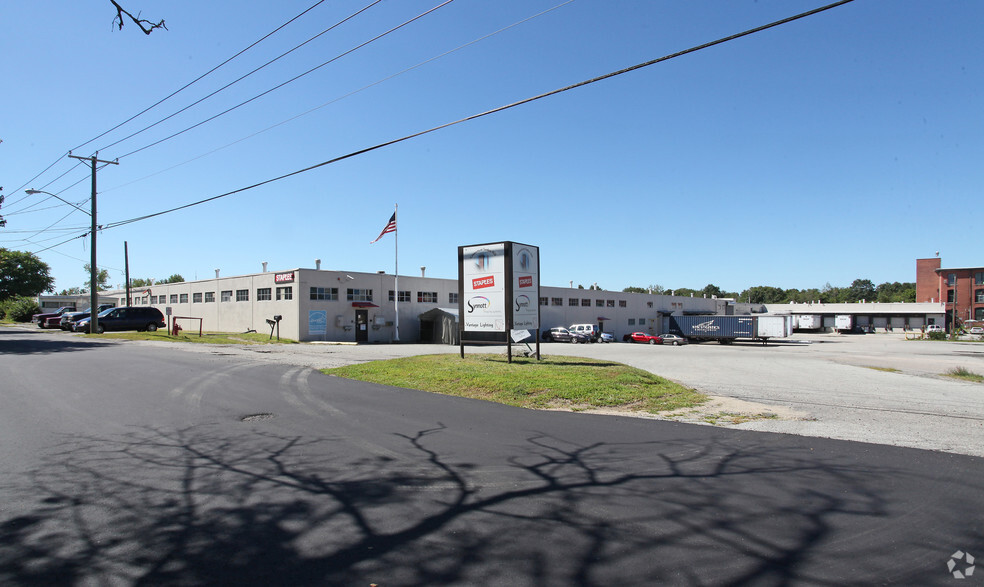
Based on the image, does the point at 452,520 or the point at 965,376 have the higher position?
Result: the point at 452,520

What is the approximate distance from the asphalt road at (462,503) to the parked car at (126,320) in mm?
32245

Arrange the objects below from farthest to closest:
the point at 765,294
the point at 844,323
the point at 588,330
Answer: the point at 765,294
the point at 844,323
the point at 588,330

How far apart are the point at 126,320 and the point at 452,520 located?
1579 inches

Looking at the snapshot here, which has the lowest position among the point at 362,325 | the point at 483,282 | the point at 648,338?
the point at 648,338

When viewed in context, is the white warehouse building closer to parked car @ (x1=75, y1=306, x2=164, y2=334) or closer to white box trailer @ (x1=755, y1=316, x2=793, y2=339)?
parked car @ (x1=75, y1=306, x2=164, y2=334)

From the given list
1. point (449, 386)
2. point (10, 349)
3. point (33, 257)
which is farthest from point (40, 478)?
point (33, 257)

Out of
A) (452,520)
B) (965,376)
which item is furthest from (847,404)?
(965,376)

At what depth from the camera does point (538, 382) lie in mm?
12250

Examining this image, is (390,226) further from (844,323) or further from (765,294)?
(765,294)

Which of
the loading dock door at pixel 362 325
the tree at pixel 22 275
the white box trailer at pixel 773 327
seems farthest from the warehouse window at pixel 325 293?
the tree at pixel 22 275

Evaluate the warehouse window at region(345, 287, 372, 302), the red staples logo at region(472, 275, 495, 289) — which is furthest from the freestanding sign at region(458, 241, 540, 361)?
the warehouse window at region(345, 287, 372, 302)

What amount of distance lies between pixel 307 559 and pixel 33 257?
309ft

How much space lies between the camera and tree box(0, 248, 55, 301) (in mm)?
66188

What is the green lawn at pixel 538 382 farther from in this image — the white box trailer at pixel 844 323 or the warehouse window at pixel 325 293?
the white box trailer at pixel 844 323
